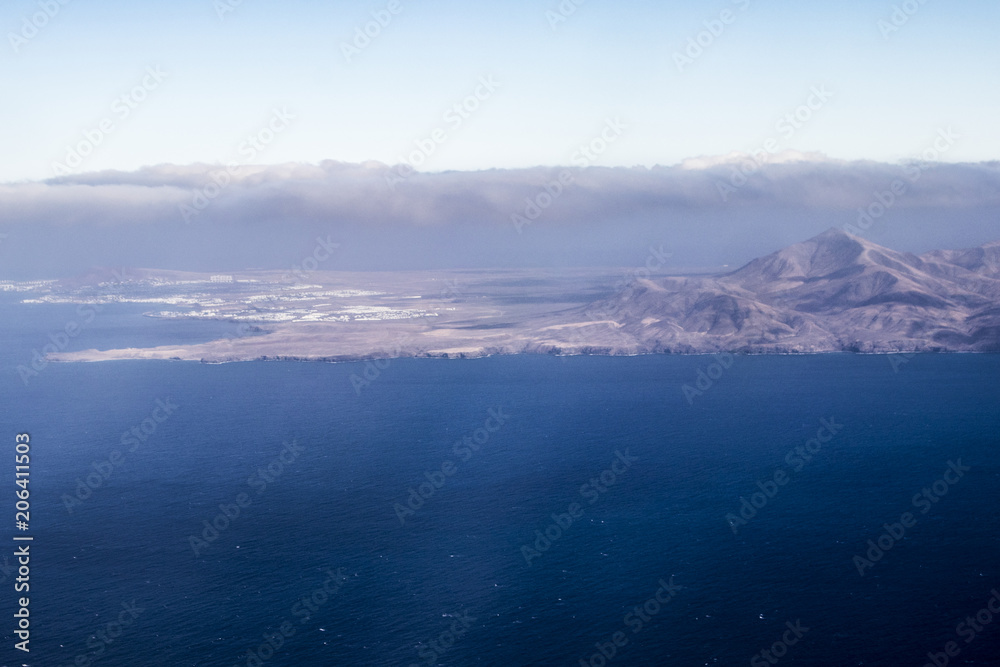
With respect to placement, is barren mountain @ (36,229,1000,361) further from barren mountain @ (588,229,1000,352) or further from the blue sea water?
the blue sea water

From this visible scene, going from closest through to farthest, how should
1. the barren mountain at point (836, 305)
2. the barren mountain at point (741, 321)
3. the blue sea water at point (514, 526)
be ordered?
1. the blue sea water at point (514, 526)
2. the barren mountain at point (836, 305)
3. the barren mountain at point (741, 321)

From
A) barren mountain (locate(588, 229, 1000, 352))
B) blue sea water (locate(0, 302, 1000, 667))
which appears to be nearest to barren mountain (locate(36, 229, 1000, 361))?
barren mountain (locate(588, 229, 1000, 352))

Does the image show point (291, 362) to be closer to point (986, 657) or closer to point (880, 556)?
point (880, 556)

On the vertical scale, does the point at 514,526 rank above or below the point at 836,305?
below

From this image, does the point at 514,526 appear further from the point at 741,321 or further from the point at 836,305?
the point at 836,305

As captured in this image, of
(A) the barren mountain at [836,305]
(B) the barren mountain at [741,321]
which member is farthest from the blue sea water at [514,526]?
(B) the barren mountain at [741,321]

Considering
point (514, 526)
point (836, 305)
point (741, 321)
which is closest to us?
point (514, 526)

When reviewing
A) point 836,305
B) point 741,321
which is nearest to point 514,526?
point 741,321

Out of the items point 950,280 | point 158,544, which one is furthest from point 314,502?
point 950,280

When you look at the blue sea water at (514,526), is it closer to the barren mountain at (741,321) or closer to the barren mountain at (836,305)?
the barren mountain at (836,305)
